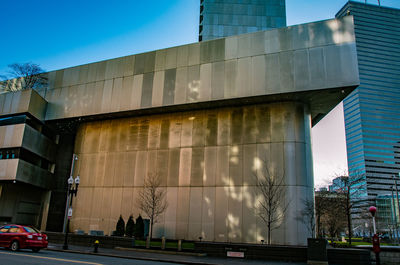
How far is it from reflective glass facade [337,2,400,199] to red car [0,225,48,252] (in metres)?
159

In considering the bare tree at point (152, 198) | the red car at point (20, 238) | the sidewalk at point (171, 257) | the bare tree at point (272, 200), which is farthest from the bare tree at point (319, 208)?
the red car at point (20, 238)

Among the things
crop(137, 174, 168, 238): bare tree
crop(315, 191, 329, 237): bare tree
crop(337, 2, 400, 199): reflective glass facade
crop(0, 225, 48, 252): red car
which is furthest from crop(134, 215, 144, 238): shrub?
crop(337, 2, 400, 199): reflective glass facade

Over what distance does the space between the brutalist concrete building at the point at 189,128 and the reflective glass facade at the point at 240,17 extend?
1143 inches

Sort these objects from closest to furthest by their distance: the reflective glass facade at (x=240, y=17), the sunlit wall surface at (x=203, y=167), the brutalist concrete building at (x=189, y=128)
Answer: the brutalist concrete building at (x=189, y=128) → the sunlit wall surface at (x=203, y=167) → the reflective glass facade at (x=240, y=17)

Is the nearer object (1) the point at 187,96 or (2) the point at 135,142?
(1) the point at 187,96

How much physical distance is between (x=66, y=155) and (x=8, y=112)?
800 centimetres

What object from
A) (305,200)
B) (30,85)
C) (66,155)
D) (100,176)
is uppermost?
(30,85)

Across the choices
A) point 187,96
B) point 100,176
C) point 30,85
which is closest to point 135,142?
point 100,176

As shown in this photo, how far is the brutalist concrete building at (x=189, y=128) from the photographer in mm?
26422

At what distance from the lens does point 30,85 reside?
38.9 m

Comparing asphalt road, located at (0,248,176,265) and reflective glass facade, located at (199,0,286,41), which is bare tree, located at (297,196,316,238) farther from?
reflective glass facade, located at (199,0,286,41)

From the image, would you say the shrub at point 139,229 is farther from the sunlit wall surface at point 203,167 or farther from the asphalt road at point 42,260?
the asphalt road at point 42,260

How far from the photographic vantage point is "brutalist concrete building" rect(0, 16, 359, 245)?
2642 cm

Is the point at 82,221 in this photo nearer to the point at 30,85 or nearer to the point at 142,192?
the point at 142,192
